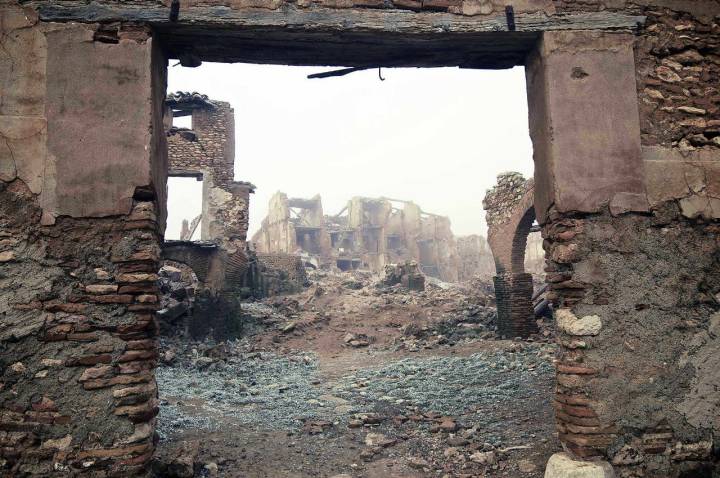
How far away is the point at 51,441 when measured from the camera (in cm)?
310

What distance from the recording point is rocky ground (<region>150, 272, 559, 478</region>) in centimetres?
448

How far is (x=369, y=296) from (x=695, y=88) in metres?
19.3

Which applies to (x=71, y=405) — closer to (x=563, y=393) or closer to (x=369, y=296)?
(x=563, y=393)

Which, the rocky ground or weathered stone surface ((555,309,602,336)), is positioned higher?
weathered stone surface ((555,309,602,336))

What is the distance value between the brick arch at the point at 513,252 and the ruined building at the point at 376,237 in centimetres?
2529

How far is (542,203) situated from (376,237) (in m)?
37.7

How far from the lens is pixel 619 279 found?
11.5 ft

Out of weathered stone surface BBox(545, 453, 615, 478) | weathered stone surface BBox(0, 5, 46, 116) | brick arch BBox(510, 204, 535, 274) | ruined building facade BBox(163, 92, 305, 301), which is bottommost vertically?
weathered stone surface BBox(545, 453, 615, 478)

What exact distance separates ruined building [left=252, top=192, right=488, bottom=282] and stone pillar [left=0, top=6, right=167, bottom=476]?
35.2m

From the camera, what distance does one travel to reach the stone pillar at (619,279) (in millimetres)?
3361

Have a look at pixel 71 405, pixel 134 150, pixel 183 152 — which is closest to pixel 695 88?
pixel 134 150

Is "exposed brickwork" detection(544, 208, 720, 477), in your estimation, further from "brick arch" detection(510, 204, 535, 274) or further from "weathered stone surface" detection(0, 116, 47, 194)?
"brick arch" detection(510, 204, 535, 274)

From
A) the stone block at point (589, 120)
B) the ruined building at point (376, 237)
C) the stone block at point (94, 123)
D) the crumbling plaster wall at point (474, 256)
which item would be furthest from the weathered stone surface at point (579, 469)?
the crumbling plaster wall at point (474, 256)

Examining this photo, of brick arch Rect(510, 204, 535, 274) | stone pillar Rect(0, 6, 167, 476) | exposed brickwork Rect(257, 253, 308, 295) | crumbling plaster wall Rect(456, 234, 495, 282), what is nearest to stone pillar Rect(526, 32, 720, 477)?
stone pillar Rect(0, 6, 167, 476)
